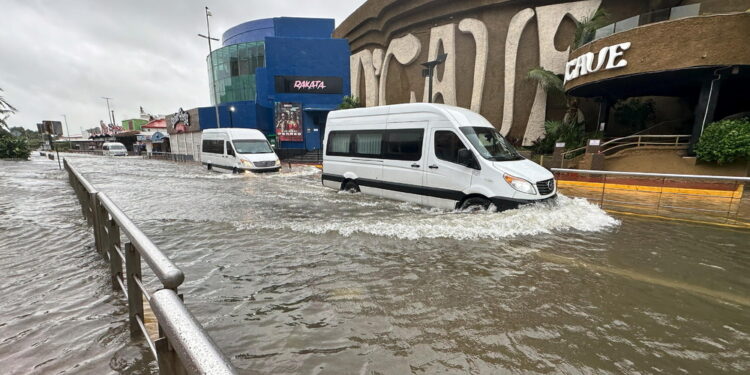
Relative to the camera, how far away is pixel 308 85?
29109mm

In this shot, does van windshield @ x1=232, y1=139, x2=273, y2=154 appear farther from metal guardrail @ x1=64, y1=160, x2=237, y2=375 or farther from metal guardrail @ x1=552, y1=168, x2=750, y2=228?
metal guardrail @ x1=64, y1=160, x2=237, y2=375

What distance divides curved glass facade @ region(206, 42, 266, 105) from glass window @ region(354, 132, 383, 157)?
35320mm

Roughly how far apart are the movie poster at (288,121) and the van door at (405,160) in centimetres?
2116

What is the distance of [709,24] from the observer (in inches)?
436

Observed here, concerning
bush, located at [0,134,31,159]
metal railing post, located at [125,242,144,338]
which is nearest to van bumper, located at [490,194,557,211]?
metal railing post, located at [125,242,144,338]

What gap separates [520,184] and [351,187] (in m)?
5.11

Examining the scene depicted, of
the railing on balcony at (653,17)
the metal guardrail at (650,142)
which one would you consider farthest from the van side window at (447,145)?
the railing on balcony at (653,17)

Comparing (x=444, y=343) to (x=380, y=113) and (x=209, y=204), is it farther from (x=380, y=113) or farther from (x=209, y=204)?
(x=209, y=204)

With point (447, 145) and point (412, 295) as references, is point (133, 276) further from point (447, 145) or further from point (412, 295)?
point (447, 145)

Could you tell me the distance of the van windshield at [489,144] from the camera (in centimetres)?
688

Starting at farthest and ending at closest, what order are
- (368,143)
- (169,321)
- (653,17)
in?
(653,17) < (368,143) < (169,321)

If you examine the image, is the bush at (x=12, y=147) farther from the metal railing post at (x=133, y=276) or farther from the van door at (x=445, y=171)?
the metal railing post at (x=133, y=276)

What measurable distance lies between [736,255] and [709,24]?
36.3 ft

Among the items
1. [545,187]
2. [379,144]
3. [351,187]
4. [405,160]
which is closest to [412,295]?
[545,187]
